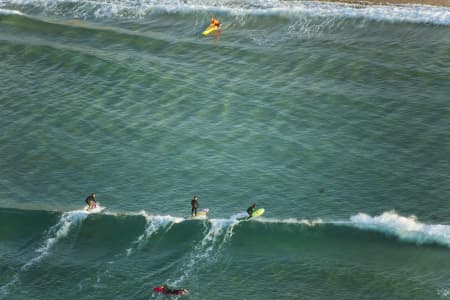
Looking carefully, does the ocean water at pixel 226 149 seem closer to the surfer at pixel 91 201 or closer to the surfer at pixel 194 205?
the surfer at pixel 91 201

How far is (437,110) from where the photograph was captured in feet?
202

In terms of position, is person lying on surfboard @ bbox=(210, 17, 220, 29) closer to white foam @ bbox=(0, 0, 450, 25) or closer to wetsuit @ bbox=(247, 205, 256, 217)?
white foam @ bbox=(0, 0, 450, 25)

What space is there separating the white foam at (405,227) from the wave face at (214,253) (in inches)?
2.8

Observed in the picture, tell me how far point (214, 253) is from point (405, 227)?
541 inches

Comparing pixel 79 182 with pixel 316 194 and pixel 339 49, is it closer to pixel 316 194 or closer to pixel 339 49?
pixel 316 194

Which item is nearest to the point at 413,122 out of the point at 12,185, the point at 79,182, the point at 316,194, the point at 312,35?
the point at 316,194

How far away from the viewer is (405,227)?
48062 mm

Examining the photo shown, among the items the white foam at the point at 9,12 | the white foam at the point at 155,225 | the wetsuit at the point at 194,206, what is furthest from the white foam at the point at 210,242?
the white foam at the point at 9,12

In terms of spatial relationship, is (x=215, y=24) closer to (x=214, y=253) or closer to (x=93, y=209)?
(x=93, y=209)

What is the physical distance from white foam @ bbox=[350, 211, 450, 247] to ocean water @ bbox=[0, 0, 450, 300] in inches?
5.0

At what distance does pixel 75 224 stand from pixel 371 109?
94.6ft

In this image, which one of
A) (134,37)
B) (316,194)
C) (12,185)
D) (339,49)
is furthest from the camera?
(134,37)

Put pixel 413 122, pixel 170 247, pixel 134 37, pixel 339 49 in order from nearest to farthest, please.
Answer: pixel 170 247 < pixel 413 122 < pixel 339 49 < pixel 134 37

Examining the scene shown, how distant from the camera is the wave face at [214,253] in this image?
44562 millimetres
